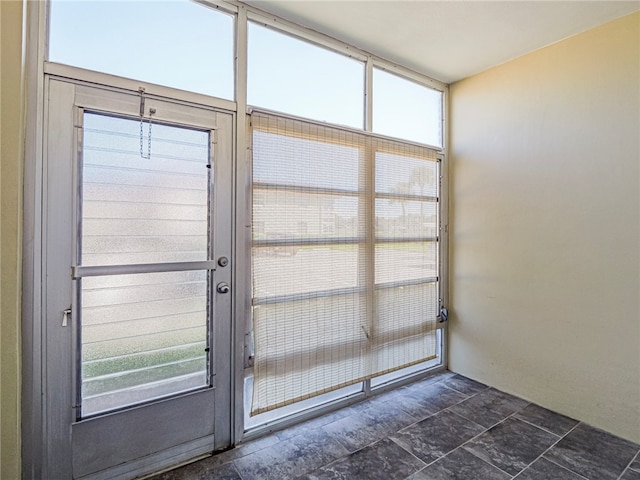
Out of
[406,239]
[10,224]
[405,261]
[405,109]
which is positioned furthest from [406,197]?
[10,224]

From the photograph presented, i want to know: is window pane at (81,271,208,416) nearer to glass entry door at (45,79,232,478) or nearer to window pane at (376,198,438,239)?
glass entry door at (45,79,232,478)

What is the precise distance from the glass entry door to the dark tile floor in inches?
12.8

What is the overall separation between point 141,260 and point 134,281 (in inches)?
4.6

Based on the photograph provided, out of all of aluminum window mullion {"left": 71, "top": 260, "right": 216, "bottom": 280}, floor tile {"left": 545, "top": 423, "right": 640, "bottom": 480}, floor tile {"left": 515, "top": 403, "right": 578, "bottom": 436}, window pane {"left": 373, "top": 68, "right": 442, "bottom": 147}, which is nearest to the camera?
aluminum window mullion {"left": 71, "top": 260, "right": 216, "bottom": 280}

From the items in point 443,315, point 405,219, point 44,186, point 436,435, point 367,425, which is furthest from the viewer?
point 443,315

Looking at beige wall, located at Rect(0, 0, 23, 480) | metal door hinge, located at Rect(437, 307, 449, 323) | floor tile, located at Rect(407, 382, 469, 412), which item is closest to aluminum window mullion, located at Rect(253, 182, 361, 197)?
beige wall, located at Rect(0, 0, 23, 480)

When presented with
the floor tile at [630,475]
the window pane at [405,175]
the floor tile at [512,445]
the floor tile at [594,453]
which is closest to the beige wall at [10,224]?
the window pane at [405,175]

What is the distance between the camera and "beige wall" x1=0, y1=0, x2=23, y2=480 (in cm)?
129

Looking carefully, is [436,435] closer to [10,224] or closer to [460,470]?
[460,470]

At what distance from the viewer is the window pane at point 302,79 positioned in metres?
2.11

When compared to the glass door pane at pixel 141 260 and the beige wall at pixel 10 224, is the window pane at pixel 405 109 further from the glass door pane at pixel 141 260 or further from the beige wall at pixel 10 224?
the beige wall at pixel 10 224

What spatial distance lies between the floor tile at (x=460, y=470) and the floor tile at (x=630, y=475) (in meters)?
0.64

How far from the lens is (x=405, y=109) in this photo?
288cm

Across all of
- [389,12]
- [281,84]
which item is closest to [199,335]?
[281,84]
